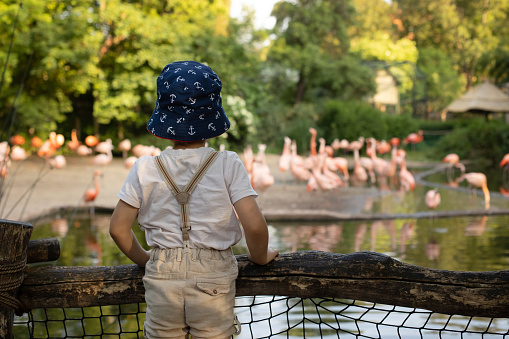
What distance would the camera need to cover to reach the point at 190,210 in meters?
Result: 1.86

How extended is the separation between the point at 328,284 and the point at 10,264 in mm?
1153

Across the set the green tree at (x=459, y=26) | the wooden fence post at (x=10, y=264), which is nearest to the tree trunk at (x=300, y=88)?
the green tree at (x=459, y=26)

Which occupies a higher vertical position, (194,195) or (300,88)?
(300,88)

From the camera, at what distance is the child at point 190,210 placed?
1.82 metres

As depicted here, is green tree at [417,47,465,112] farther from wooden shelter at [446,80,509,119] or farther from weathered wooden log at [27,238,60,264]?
weathered wooden log at [27,238,60,264]

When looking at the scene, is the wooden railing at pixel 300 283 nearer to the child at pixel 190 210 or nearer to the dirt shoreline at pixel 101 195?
the child at pixel 190 210

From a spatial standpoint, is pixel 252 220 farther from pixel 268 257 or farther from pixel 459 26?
pixel 459 26

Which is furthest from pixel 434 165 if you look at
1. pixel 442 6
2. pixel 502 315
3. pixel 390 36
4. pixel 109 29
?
pixel 390 36

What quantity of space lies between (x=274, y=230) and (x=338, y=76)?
19639 millimetres

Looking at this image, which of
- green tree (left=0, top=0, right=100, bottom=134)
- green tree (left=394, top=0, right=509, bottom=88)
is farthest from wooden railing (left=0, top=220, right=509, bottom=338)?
green tree (left=394, top=0, right=509, bottom=88)

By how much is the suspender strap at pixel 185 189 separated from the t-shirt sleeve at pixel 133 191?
94mm

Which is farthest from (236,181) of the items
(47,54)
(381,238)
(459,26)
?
(459,26)

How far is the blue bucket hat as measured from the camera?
1.83 meters

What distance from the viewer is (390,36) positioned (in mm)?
46125
